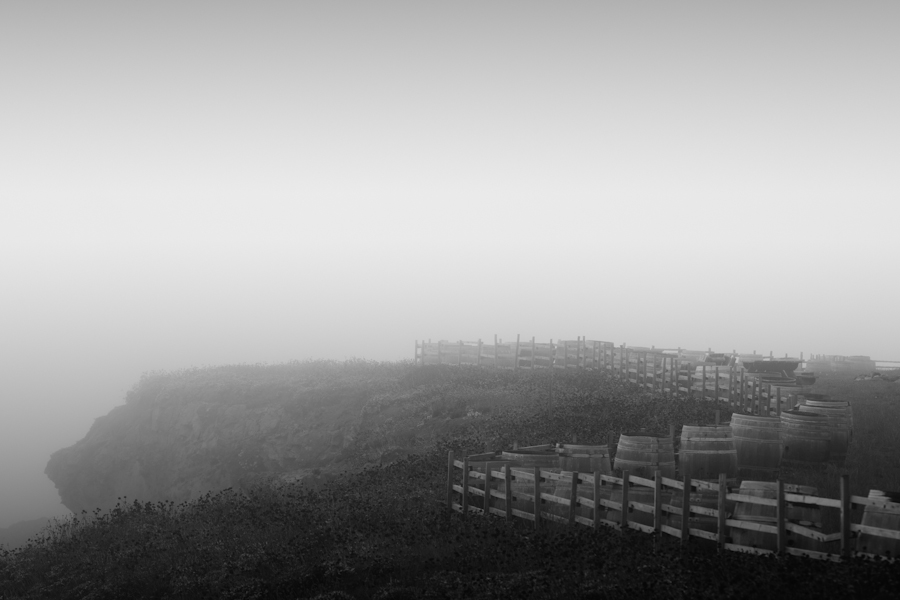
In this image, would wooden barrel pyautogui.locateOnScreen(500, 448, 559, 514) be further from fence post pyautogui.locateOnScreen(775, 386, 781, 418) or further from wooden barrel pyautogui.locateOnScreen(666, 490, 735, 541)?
fence post pyautogui.locateOnScreen(775, 386, 781, 418)

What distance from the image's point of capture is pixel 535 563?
11.1 meters

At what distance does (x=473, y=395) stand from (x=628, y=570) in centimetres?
2065

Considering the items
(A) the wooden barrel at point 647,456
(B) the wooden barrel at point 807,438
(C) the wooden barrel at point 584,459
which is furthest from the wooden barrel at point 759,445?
(C) the wooden barrel at point 584,459

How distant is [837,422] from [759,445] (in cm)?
228

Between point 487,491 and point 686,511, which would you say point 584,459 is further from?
point 686,511

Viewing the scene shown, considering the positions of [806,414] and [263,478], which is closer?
[806,414]

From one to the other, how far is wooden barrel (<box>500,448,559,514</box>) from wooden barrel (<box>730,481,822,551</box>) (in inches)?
152

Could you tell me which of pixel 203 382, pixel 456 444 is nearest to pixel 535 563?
pixel 456 444

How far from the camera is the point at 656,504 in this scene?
1153 centimetres

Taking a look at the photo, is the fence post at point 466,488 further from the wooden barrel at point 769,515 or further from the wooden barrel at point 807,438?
the wooden barrel at point 807,438

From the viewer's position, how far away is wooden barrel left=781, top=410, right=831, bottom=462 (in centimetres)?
1584

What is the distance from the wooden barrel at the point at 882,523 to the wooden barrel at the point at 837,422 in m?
7.42

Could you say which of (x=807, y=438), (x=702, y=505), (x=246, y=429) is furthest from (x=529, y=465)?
(x=246, y=429)

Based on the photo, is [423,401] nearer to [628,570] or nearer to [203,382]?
[203,382]
